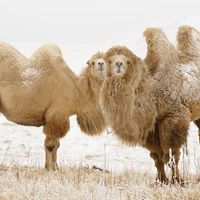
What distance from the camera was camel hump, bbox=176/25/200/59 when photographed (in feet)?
22.1

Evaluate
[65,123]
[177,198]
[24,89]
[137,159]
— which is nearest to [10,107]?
[24,89]

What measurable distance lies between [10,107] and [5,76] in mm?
533

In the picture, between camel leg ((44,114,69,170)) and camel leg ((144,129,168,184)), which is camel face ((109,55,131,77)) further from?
camel leg ((44,114,69,170))

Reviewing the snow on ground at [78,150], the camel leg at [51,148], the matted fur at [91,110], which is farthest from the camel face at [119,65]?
the matted fur at [91,110]

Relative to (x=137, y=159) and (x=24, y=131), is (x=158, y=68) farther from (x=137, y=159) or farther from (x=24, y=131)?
(x=24, y=131)

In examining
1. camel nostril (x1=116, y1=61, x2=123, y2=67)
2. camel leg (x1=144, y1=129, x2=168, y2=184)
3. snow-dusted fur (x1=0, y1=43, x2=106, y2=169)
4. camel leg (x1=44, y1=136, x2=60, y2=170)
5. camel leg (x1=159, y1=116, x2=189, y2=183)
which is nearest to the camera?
camel nostril (x1=116, y1=61, x2=123, y2=67)

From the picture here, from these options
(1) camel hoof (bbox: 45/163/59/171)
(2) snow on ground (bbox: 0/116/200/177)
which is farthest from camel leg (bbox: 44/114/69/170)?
(2) snow on ground (bbox: 0/116/200/177)

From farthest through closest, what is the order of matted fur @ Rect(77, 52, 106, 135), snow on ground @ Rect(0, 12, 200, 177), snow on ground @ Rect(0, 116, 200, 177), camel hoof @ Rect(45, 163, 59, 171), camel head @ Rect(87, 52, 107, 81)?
snow on ground @ Rect(0, 116, 200, 177) < snow on ground @ Rect(0, 12, 200, 177) < matted fur @ Rect(77, 52, 106, 135) < camel head @ Rect(87, 52, 107, 81) < camel hoof @ Rect(45, 163, 59, 171)

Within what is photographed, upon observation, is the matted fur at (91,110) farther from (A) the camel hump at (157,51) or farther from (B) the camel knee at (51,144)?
(A) the camel hump at (157,51)

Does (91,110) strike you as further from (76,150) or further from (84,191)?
(84,191)

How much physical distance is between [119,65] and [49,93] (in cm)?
366

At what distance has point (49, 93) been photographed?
30.9 ft

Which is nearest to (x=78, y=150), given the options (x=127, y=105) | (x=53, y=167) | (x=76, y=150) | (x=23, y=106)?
(x=76, y=150)

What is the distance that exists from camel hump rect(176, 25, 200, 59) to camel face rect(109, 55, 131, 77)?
1.02m
